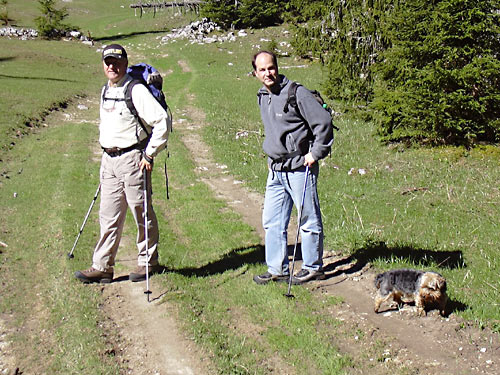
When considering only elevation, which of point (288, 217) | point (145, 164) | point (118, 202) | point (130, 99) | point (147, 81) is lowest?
point (288, 217)

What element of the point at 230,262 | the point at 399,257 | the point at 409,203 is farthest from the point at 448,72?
the point at 230,262

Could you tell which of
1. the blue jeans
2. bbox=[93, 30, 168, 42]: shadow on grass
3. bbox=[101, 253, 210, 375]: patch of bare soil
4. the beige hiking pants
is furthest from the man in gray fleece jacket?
bbox=[93, 30, 168, 42]: shadow on grass

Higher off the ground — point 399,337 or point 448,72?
point 448,72

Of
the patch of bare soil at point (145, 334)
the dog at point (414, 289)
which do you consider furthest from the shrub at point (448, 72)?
the patch of bare soil at point (145, 334)

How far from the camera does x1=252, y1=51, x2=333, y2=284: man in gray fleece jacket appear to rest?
575cm

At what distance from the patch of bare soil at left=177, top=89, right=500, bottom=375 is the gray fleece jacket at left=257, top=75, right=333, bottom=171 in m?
1.68

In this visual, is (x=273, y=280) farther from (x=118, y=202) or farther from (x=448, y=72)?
(x=448, y=72)

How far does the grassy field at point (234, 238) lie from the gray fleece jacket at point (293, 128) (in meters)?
1.63

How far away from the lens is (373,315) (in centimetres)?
580

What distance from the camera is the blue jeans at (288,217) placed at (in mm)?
6074

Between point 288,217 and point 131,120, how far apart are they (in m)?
2.17

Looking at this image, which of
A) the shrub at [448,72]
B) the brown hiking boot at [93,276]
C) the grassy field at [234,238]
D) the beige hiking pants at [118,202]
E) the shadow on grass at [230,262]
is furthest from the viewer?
the shrub at [448,72]

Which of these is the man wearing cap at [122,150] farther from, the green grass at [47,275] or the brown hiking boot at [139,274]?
the green grass at [47,275]

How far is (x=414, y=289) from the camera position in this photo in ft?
18.2
